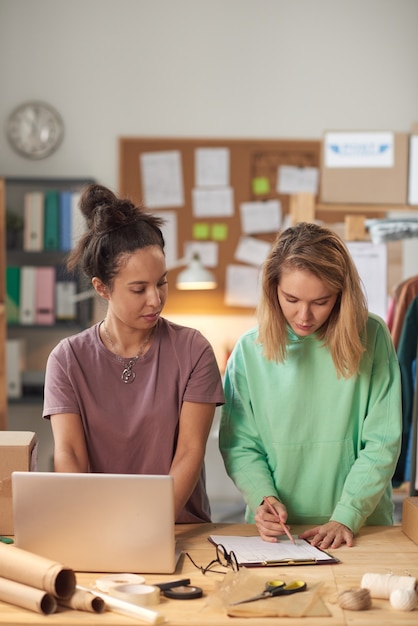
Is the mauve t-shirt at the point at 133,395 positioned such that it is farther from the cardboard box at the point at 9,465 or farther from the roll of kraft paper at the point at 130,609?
the roll of kraft paper at the point at 130,609

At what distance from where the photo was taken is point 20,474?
5.03 ft

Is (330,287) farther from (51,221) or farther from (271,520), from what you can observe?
(51,221)

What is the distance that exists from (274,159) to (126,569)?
12.4ft

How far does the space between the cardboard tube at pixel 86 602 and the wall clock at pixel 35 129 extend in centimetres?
396

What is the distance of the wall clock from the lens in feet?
16.4

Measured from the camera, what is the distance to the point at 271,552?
167 centimetres

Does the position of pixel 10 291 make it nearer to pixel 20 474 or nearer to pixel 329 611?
pixel 20 474

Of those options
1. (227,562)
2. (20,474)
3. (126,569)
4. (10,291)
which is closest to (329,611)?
(227,562)

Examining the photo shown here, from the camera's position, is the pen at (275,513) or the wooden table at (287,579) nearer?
the wooden table at (287,579)

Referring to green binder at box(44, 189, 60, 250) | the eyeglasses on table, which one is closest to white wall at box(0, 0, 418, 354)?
green binder at box(44, 189, 60, 250)

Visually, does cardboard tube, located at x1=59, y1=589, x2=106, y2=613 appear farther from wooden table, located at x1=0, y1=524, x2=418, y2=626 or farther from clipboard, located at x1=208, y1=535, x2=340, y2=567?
clipboard, located at x1=208, y1=535, x2=340, y2=567

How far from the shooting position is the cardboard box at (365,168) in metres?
4.15

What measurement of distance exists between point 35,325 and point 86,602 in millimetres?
3549

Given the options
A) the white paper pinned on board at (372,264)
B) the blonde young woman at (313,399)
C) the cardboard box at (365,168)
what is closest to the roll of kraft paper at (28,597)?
the blonde young woman at (313,399)
